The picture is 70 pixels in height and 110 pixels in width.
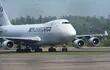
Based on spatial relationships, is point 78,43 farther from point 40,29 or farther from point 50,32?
point 40,29

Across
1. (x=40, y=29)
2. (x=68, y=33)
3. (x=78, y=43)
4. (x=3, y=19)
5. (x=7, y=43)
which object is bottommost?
(x=78, y=43)

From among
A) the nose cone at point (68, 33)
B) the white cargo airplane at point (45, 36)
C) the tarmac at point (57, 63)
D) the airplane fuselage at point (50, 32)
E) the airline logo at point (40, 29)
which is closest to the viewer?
the tarmac at point (57, 63)

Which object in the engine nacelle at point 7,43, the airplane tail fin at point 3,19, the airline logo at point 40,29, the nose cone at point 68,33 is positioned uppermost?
the airplane tail fin at point 3,19

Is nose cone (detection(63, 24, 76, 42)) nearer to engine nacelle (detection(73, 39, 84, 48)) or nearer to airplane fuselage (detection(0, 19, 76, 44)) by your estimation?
airplane fuselage (detection(0, 19, 76, 44))

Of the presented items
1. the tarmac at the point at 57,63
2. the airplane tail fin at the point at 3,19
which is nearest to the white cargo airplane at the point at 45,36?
the airplane tail fin at the point at 3,19

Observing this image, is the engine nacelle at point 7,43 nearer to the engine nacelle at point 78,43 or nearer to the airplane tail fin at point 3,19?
the engine nacelle at point 78,43

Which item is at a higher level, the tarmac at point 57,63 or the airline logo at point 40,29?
the airline logo at point 40,29

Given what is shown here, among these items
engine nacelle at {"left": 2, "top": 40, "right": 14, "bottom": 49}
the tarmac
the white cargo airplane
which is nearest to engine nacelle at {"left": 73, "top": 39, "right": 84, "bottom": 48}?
the white cargo airplane

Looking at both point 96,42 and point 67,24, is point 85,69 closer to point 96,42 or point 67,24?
point 67,24

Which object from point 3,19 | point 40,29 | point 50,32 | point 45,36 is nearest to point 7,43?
point 45,36

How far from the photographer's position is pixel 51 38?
224 ft

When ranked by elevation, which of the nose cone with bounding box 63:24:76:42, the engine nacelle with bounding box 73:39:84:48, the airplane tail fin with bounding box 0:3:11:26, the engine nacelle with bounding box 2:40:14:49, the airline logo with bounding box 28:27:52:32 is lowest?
the engine nacelle with bounding box 73:39:84:48

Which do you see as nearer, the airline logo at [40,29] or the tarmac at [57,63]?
the tarmac at [57,63]

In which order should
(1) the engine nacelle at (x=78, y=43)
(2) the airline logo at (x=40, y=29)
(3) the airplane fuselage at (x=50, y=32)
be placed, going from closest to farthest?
(3) the airplane fuselage at (x=50, y=32), (2) the airline logo at (x=40, y=29), (1) the engine nacelle at (x=78, y=43)
